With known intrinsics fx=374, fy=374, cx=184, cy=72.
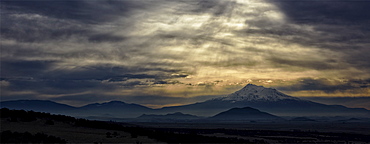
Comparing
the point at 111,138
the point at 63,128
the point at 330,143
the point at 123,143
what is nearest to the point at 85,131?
the point at 63,128

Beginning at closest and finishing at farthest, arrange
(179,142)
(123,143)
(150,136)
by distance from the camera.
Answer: (123,143)
(179,142)
(150,136)

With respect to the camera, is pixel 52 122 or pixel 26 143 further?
pixel 52 122

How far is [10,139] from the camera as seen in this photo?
1283 inches

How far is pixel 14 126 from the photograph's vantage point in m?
41.2

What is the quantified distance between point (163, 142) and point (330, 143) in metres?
43.9

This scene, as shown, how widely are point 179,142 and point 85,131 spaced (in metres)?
12.8

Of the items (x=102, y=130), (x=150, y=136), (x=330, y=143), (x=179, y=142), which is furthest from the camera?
(x=330, y=143)

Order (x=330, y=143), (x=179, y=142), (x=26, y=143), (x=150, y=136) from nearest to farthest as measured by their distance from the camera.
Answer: (x=26, y=143) < (x=179, y=142) < (x=150, y=136) < (x=330, y=143)

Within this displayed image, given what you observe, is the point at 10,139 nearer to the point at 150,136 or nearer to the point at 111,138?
the point at 111,138

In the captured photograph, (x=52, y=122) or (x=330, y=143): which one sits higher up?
(x=52, y=122)

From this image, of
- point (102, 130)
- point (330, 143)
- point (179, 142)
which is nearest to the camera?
point (179, 142)

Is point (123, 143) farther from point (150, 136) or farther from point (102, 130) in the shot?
point (102, 130)

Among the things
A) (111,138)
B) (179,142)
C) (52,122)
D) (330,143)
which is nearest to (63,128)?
(52,122)

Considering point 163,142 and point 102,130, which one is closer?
point 163,142
